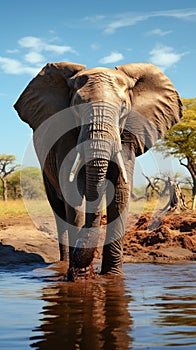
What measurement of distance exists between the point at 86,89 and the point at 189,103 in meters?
22.8

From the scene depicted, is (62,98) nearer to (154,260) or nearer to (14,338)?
(154,260)

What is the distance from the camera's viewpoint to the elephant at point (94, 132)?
535 cm

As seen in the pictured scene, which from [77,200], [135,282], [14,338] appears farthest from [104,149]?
[14,338]

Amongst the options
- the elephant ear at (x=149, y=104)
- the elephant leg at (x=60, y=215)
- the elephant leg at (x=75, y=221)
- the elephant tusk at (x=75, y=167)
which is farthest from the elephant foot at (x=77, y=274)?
the elephant leg at (x=60, y=215)

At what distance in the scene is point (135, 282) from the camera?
18.5ft

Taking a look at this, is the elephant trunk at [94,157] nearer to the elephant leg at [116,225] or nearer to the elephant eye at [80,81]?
the elephant eye at [80,81]

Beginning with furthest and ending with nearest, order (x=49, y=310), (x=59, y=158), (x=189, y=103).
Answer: (x=189, y=103), (x=59, y=158), (x=49, y=310)

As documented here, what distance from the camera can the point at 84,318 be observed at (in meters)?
3.74

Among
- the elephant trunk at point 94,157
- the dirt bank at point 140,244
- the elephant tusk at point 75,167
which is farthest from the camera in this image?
the dirt bank at point 140,244

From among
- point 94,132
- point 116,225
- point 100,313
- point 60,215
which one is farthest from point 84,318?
point 60,215

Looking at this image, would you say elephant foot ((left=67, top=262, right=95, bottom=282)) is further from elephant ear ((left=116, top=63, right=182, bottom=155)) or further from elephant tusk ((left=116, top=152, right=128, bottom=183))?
elephant ear ((left=116, top=63, right=182, bottom=155))

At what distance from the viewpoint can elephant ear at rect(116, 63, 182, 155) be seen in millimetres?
6374

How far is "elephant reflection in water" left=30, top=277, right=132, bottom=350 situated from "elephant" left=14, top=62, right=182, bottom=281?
1.88 ft

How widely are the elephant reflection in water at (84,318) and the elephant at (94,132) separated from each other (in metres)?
0.57
